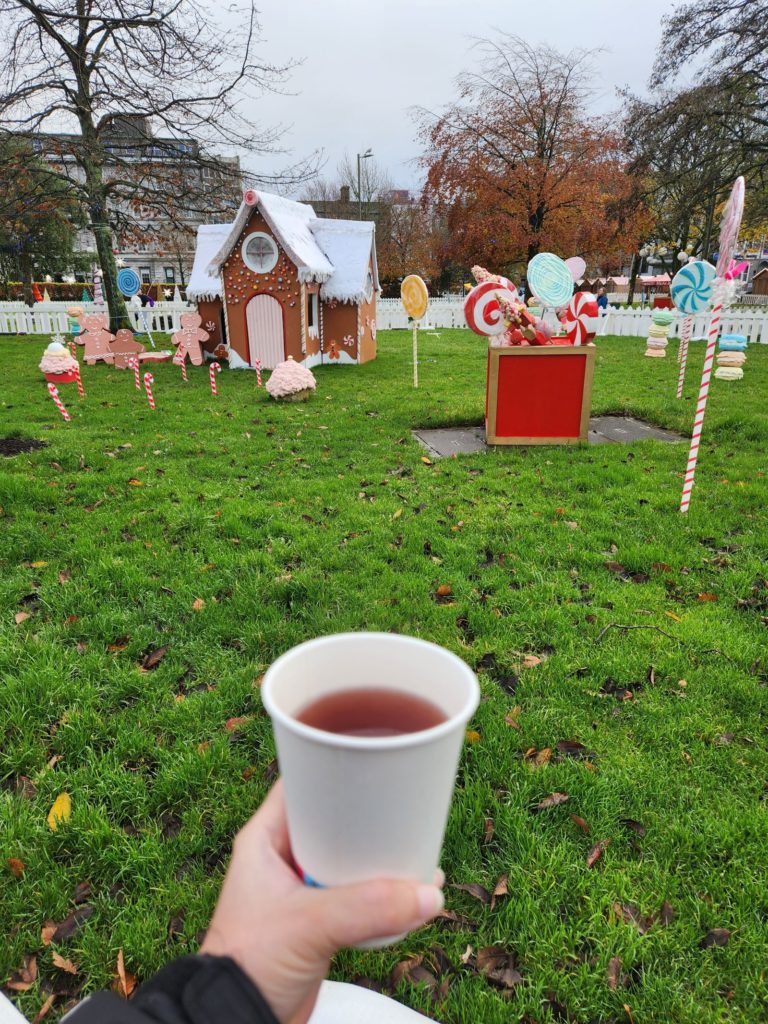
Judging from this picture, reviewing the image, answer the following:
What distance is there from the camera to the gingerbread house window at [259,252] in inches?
531

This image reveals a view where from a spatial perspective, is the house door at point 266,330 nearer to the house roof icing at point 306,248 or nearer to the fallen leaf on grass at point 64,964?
the house roof icing at point 306,248

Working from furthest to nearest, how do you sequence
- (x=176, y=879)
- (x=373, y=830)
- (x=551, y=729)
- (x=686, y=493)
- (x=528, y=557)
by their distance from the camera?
(x=686, y=493), (x=528, y=557), (x=551, y=729), (x=176, y=879), (x=373, y=830)

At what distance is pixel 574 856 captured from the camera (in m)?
2.22

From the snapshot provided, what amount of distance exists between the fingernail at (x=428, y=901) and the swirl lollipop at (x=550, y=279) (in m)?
7.11

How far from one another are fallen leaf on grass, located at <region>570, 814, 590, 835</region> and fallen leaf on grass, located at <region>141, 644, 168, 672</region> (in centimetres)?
230

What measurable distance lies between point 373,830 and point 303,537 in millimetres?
3962

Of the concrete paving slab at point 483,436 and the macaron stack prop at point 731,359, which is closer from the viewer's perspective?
the concrete paving slab at point 483,436

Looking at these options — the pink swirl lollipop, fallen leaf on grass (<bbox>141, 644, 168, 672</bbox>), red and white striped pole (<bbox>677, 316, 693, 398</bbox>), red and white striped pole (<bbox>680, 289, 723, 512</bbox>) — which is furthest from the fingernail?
red and white striped pole (<bbox>677, 316, 693, 398</bbox>)

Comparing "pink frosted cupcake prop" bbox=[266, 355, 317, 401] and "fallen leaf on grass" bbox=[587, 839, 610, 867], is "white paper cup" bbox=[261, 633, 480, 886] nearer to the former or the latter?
"fallen leaf on grass" bbox=[587, 839, 610, 867]

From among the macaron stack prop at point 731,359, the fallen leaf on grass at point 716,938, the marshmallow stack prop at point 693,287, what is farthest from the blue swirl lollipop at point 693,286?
the fallen leaf on grass at point 716,938

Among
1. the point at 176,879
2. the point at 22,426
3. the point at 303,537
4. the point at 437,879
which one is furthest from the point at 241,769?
the point at 22,426

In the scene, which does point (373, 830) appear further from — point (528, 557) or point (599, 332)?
point (599, 332)

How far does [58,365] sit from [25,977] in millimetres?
10949

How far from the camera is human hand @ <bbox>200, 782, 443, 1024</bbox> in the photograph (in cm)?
91
